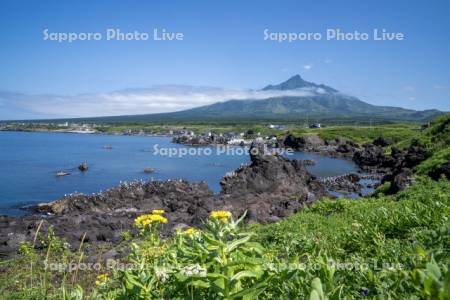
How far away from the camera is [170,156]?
267ft

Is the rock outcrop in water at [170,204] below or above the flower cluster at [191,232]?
below

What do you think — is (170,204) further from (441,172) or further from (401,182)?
(441,172)

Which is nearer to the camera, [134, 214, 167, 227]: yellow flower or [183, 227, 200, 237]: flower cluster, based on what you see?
[183, 227, 200, 237]: flower cluster

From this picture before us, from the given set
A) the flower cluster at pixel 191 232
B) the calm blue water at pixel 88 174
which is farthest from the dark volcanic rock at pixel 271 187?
the flower cluster at pixel 191 232

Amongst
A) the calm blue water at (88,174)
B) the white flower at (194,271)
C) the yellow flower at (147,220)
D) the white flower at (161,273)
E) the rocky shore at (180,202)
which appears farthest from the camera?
the calm blue water at (88,174)

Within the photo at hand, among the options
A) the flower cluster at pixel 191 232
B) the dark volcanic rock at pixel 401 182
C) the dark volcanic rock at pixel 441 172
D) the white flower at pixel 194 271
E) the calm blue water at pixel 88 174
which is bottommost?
the calm blue water at pixel 88 174

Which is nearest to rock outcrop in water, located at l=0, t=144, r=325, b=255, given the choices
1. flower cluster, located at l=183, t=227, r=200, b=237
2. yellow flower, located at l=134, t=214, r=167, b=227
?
yellow flower, located at l=134, t=214, r=167, b=227

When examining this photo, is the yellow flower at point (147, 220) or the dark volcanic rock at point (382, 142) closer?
the yellow flower at point (147, 220)

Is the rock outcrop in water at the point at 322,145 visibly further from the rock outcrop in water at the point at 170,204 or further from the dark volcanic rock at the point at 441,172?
the dark volcanic rock at the point at 441,172

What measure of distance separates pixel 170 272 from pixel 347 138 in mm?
94326

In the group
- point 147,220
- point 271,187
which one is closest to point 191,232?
point 147,220

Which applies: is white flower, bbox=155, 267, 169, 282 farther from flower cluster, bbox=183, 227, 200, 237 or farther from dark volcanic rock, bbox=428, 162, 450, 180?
dark volcanic rock, bbox=428, 162, 450, 180

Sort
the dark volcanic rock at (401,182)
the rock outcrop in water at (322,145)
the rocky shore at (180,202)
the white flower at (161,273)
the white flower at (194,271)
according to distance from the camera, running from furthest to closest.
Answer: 1. the rock outcrop in water at (322,145)
2. the dark volcanic rock at (401,182)
3. the rocky shore at (180,202)
4. the white flower at (161,273)
5. the white flower at (194,271)

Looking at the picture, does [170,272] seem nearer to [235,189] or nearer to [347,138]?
[235,189]
